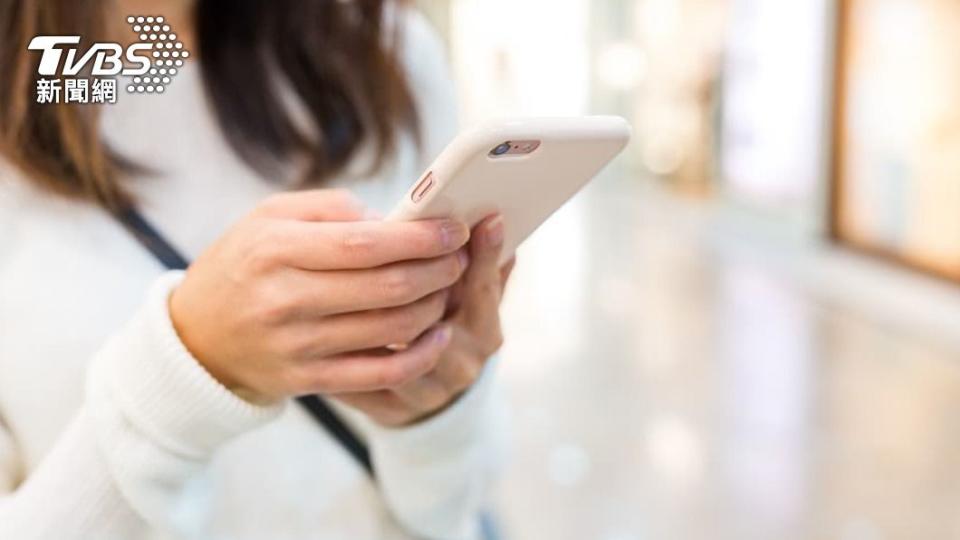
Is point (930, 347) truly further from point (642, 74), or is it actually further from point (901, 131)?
point (642, 74)

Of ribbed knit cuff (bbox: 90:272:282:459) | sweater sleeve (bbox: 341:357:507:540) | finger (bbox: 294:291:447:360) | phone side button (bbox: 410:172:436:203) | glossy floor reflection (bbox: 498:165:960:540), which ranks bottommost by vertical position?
glossy floor reflection (bbox: 498:165:960:540)

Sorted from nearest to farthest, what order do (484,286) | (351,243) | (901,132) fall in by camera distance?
1. (351,243)
2. (484,286)
3. (901,132)

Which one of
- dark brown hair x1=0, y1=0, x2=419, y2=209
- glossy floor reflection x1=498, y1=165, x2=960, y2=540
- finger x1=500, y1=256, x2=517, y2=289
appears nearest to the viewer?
finger x1=500, y1=256, x2=517, y2=289

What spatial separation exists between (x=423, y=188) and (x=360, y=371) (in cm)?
9

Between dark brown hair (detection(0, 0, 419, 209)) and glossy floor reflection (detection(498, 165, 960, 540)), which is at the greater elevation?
dark brown hair (detection(0, 0, 419, 209))

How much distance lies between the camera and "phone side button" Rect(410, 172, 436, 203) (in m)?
0.39

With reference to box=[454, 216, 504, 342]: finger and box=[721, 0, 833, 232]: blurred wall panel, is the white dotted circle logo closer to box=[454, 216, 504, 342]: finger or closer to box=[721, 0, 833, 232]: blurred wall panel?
box=[454, 216, 504, 342]: finger

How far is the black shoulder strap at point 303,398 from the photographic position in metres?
0.56

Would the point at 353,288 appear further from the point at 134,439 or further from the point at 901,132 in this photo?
the point at 901,132

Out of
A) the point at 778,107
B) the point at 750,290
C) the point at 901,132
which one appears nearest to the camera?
the point at 901,132

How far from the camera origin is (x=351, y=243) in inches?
15.0

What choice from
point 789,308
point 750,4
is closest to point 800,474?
point 789,308
